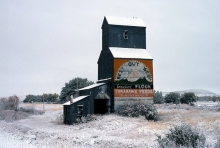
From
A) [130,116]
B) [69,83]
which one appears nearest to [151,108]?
[130,116]

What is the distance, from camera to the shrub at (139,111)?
32.6m

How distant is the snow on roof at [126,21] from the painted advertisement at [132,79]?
218 inches

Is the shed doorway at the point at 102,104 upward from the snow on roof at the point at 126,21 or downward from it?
downward

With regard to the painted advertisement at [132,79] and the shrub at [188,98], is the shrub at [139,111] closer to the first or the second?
the painted advertisement at [132,79]

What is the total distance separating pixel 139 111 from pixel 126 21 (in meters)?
12.1

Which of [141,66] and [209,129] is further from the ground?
[141,66]

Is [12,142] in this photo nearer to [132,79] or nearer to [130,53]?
[132,79]

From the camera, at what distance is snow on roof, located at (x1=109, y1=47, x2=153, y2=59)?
35.4m

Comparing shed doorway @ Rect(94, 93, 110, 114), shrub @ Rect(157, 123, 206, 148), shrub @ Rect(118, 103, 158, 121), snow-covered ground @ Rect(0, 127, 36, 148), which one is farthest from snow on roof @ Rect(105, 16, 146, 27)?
shrub @ Rect(157, 123, 206, 148)

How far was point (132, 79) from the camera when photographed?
35.0 m

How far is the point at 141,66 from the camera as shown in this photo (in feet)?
117

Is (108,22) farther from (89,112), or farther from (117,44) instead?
(89,112)

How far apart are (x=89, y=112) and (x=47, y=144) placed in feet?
47.8

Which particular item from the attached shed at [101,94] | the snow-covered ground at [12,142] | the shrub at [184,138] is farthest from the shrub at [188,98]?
the shrub at [184,138]
